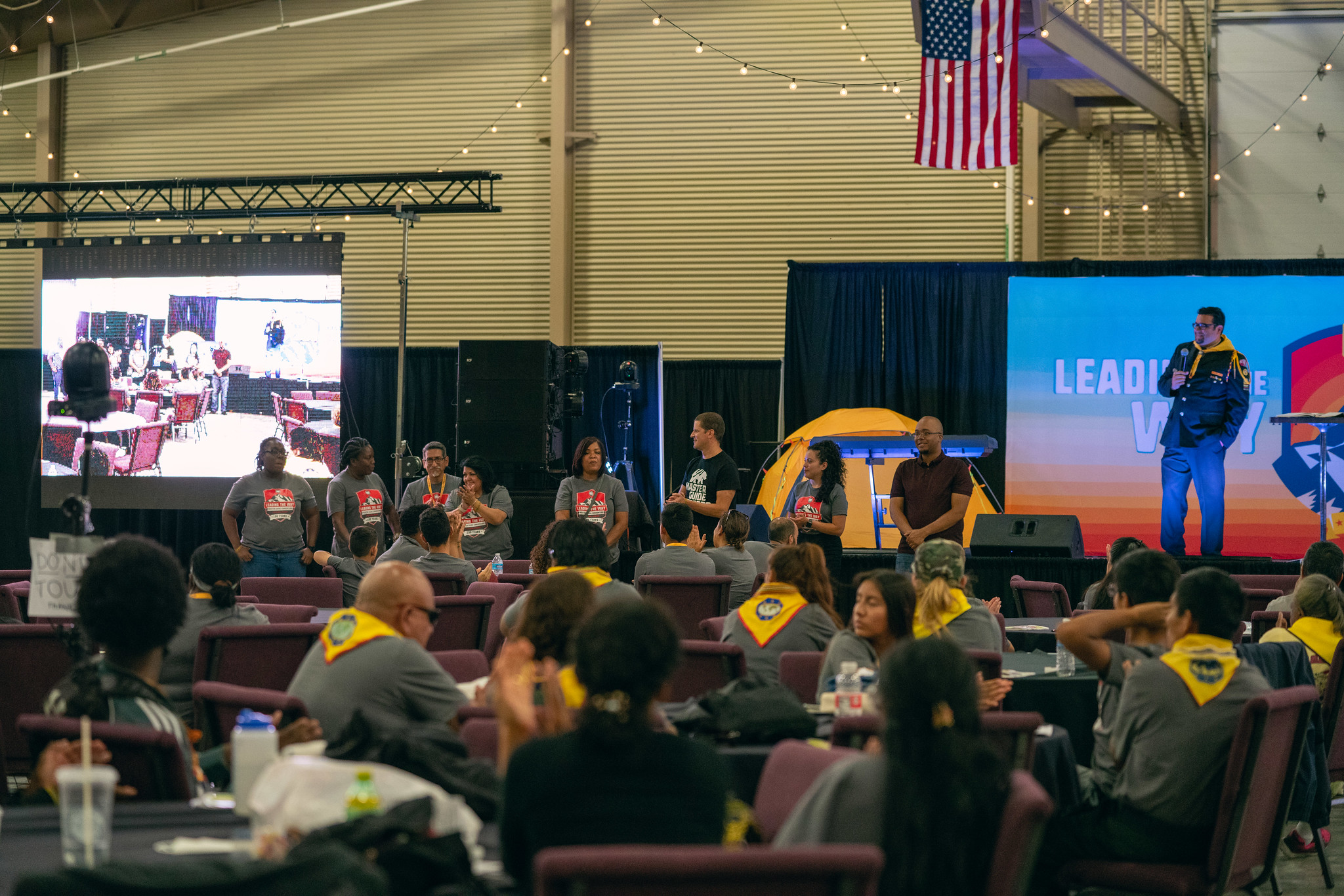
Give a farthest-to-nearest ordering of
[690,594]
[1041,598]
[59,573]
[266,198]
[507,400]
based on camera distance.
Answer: [266,198] → [507,400] → [1041,598] → [690,594] → [59,573]

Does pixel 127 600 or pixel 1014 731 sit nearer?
pixel 127 600

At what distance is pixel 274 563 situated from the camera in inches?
A: 318

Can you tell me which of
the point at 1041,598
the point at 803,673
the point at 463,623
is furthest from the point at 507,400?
the point at 803,673

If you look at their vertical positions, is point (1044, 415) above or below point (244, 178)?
below

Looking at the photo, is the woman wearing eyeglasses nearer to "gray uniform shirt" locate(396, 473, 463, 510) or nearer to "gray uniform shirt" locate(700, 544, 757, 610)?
"gray uniform shirt" locate(396, 473, 463, 510)

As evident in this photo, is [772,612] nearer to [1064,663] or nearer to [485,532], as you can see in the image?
[1064,663]

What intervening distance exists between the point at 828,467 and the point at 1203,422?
3165 millimetres

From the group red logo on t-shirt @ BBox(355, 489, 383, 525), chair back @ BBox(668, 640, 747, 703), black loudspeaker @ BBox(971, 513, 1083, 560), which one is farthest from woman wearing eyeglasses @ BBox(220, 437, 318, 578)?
chair back @ BBox(668, 640, 747, 703)

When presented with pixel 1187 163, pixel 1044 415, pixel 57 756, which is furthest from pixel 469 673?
pixel 1187 163

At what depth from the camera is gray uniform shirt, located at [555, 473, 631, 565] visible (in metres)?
7.69

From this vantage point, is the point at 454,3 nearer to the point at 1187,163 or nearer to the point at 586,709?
the point at 1187,163

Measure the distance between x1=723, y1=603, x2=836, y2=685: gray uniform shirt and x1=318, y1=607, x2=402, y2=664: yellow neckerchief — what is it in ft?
5.03

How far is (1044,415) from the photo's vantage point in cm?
1025

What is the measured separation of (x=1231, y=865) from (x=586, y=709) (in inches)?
74.3
